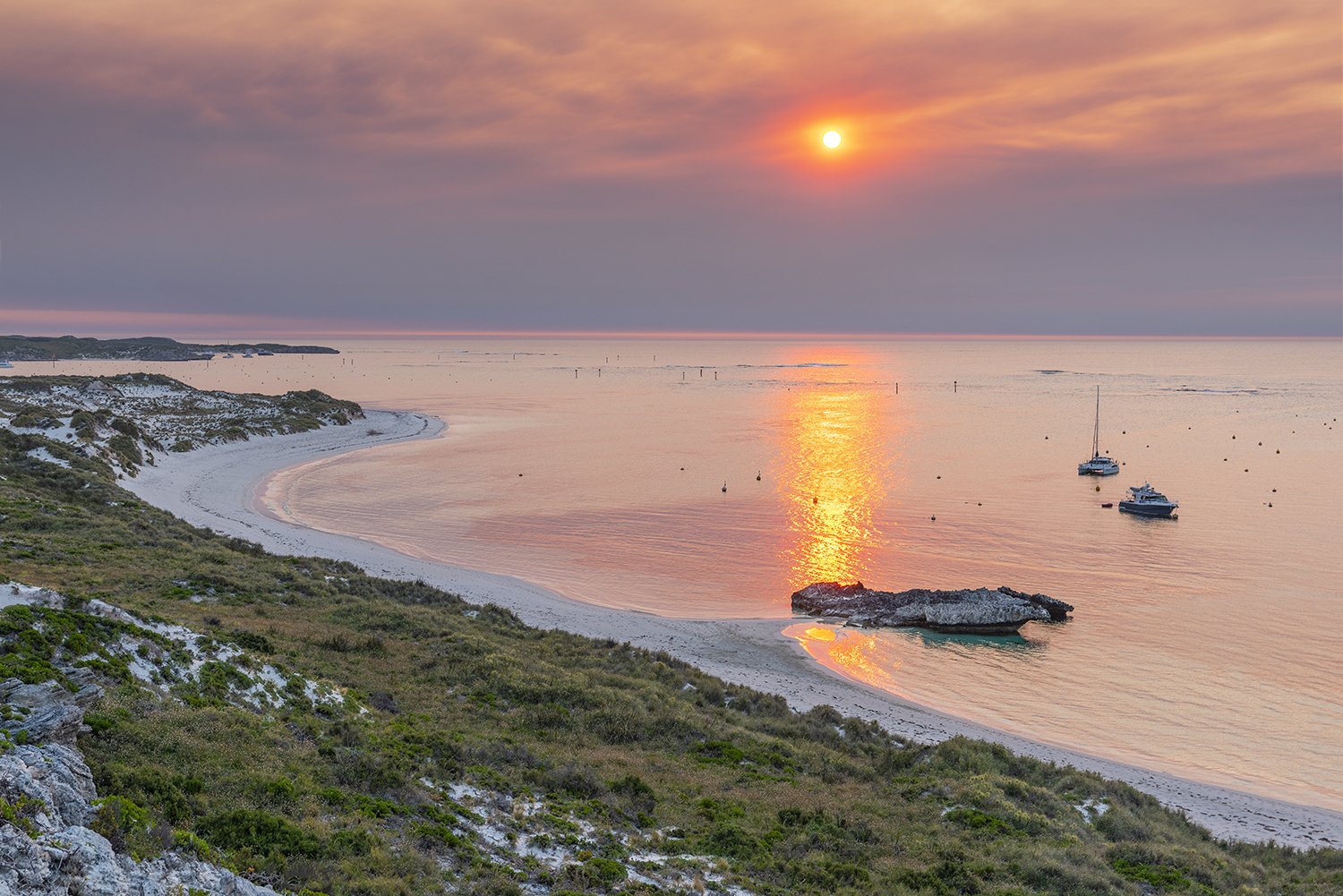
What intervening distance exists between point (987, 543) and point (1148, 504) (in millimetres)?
19701

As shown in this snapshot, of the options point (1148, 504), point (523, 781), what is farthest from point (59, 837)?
point (1148, 504)

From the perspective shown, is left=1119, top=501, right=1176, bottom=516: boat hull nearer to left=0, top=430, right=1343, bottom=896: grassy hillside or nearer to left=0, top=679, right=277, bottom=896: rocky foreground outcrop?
left=0, top=430, right=1343, bottom=896: grassy hillside

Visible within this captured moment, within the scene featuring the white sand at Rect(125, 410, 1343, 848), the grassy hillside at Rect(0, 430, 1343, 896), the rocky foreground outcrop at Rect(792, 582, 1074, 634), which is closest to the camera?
the grassy hillside at Rect(0, 430, 1343, 896)

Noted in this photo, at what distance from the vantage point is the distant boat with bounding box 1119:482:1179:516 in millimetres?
69562

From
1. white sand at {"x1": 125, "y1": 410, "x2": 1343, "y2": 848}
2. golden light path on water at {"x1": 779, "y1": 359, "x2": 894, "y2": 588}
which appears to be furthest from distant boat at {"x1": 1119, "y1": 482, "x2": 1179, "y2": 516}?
white sand at {"x1": 125, "y1": 410, "x2": 1343, "y2": 848}

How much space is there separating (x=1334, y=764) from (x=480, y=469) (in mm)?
77597

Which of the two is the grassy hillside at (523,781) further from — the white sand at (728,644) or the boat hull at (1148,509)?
the boat hull at (1148,509)

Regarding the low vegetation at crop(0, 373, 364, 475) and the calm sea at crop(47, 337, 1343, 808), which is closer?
the calm sea at crop(47, 337, 1343, 808)

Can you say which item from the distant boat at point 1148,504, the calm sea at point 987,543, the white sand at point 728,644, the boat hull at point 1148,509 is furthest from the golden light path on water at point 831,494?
the boat hull at point 1148,509

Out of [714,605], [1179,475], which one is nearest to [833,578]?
[714,605]

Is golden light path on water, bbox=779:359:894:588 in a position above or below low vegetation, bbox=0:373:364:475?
below

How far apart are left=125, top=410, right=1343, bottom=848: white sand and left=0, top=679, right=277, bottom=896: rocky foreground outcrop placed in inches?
901

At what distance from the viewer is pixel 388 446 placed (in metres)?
109

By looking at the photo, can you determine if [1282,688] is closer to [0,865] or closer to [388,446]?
[0,865]
